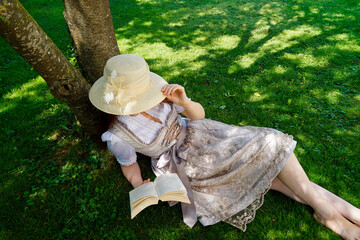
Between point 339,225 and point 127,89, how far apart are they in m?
2.29

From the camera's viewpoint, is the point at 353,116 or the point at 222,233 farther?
the point at 353,116

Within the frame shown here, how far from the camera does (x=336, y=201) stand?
2359 millimetres

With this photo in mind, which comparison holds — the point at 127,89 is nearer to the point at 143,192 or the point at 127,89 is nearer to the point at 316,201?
the point at 143,192

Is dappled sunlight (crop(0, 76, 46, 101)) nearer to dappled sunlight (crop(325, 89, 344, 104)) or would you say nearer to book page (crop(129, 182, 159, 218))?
book page (crop(129, 182, 159, 218))

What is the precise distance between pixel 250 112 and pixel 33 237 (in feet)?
10.7

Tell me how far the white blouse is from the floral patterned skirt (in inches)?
19.4

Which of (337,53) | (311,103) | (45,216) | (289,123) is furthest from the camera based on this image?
(337,53)

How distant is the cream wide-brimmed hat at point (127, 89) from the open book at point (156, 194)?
2.17 ft

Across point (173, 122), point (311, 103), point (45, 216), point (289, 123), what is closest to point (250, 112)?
point (289, 123)

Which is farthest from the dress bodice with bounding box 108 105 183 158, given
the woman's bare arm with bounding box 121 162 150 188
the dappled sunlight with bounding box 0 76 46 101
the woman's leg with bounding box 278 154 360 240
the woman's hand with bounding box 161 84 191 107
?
the dappled sunlight with bounding box 0 76 46 101

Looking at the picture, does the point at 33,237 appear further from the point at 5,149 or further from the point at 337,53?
the point at 337,53

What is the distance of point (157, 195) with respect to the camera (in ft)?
6.48

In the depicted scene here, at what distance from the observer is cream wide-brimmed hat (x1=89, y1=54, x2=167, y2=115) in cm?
190

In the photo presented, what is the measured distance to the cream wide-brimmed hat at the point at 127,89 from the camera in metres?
1.90
